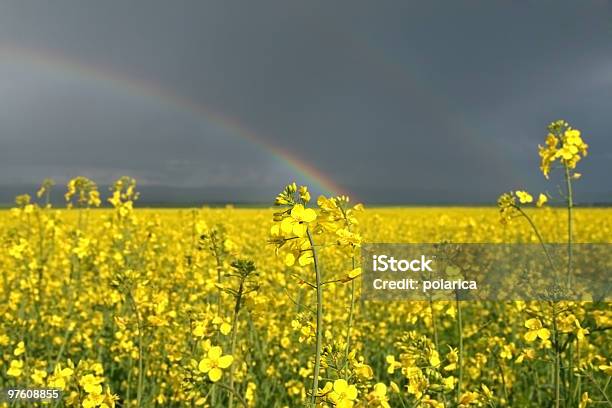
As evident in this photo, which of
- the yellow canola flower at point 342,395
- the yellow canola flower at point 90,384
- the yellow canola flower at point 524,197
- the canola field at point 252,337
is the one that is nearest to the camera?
the yellow canola flower at point 342,395

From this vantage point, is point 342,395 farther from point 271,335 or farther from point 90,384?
point 271,335

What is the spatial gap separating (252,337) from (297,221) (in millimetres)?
2882

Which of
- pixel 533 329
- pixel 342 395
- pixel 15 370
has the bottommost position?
pixel 15 370

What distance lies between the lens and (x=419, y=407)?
7.45 feet

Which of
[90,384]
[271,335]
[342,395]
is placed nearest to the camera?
[342,395]

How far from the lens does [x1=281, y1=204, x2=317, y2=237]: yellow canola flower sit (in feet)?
5.54

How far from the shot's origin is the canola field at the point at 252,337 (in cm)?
217

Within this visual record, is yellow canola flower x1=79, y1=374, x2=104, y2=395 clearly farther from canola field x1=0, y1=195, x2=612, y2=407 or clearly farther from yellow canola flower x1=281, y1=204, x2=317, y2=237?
yellow canola flower x1=281, y1=204, x2=317, y2=237

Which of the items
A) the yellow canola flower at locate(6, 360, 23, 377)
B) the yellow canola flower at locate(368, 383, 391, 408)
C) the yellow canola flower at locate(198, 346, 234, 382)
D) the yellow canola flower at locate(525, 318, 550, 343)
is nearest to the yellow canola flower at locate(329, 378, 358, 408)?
the yellow canola flower at locate(368, 383, 391, 408)

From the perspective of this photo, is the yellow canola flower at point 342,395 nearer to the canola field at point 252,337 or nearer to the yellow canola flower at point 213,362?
the canola field at point 252,337

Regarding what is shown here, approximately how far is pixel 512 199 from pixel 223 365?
2.91m

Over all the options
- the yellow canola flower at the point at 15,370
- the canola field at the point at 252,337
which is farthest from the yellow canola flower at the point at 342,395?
the yellow canola flower at the point at 15,370

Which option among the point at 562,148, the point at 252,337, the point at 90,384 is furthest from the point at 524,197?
the point at 90,384

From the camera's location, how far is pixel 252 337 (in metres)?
4.35
